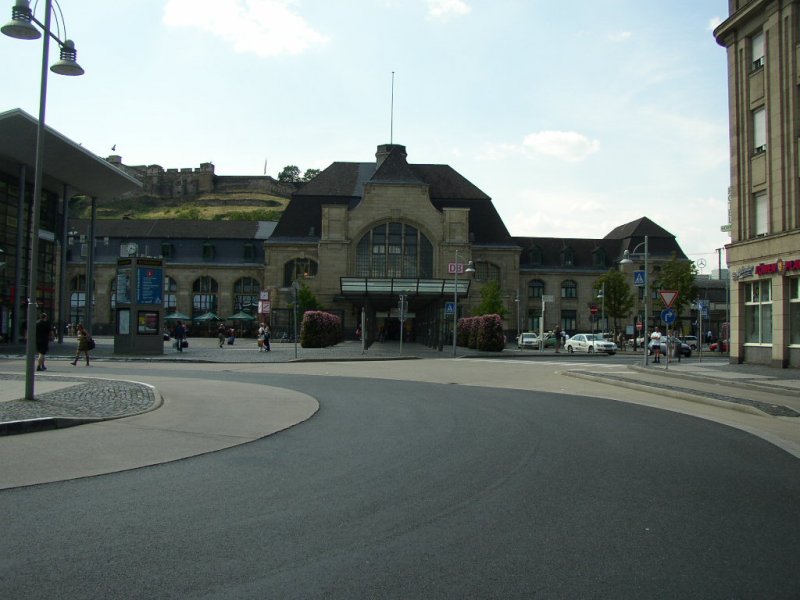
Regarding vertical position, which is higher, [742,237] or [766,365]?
[742,237]

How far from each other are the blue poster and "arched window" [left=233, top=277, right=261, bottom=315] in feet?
174

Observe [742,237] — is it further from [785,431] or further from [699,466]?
[699,466]

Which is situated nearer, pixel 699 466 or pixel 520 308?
pixel 699 466

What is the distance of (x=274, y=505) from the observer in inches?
244

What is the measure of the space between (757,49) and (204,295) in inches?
2684

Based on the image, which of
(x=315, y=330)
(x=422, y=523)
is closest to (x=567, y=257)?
(x=315, y=330)

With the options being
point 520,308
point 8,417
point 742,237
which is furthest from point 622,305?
point 8,417

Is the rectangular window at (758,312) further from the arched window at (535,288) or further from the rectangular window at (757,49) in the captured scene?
the arched window at (535,288)

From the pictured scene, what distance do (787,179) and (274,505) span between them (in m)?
24.6

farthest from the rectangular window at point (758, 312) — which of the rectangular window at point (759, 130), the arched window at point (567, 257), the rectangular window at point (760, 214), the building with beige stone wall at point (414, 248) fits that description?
the arched window at point (567, 257)

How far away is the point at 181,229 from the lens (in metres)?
88.2

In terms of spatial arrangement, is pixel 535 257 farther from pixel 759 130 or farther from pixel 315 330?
pixel 759 130

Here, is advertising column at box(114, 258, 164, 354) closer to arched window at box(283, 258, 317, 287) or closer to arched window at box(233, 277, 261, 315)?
arched window at box(283, 258, 317, 287)

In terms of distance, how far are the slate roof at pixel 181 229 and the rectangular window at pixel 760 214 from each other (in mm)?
66369
